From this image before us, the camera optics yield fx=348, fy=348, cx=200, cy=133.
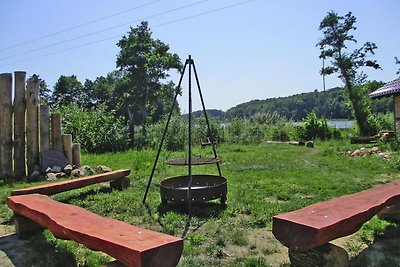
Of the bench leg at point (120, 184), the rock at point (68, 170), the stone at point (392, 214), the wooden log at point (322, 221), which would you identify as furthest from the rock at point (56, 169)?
the stone at point (392, 214)

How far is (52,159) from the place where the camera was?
7898 millimetres

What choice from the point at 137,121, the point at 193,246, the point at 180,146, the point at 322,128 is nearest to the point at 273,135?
the point at 322,128

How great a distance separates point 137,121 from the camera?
25.6 metres

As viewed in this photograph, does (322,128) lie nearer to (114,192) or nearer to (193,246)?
(114,192)

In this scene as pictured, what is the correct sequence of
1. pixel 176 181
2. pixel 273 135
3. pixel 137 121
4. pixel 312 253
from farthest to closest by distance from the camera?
pixel 137 121 < pixel 273 135 < pixel 176 181 < pixel 312 253

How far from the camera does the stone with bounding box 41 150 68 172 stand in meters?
7.78

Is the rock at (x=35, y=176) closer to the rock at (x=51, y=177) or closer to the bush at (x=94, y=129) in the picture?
the rock at (x=51, y=177)

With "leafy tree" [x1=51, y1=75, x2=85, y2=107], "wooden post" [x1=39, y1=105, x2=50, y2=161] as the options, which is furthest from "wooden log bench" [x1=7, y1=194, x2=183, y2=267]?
"leafy tree" [x1=51, y1=75, x2=85, y2=107]

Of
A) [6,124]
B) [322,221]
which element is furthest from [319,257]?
[6,124]

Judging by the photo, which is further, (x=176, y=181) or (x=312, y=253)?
(x=176, y=181)

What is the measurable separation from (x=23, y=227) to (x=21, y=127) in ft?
14.2

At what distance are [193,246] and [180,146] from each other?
35.0 ft

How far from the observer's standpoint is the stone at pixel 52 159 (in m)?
7.78

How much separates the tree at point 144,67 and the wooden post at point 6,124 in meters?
13.8
